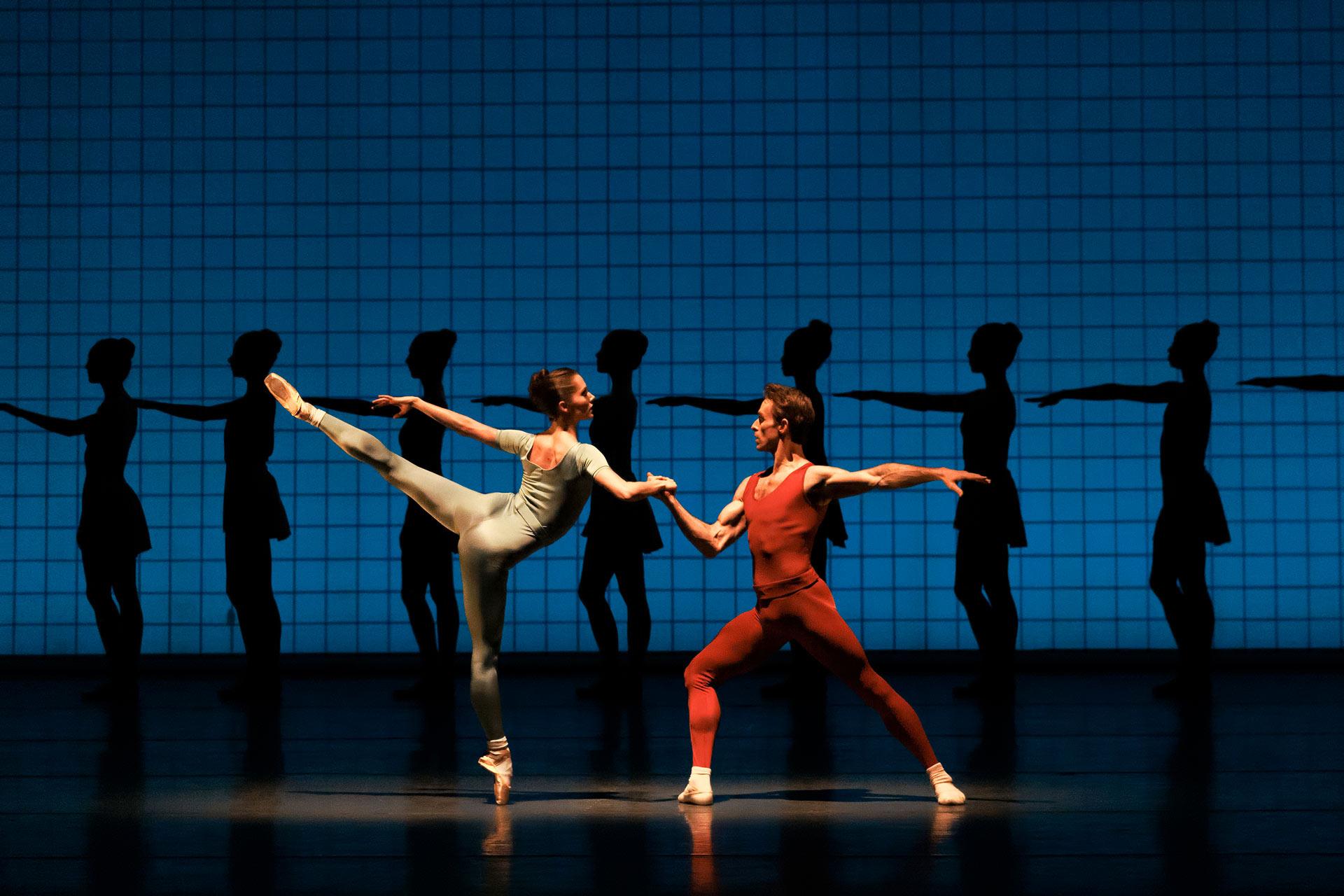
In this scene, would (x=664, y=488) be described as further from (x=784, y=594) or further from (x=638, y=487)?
(x=784, y=594)

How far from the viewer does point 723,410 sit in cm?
721

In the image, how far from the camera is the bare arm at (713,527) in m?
4.43

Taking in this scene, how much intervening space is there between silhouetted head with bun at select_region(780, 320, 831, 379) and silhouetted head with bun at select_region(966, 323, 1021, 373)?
71 cm

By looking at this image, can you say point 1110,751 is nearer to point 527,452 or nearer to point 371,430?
point 527,452

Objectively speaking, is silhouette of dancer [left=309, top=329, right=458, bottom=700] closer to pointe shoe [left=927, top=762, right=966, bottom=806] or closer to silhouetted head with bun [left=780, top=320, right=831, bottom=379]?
silhouetted head with bun [left=780, top=320, right=831, bottom=379]

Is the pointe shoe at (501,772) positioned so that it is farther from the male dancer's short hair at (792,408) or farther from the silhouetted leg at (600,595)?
the silhouetted leg at (600,595)

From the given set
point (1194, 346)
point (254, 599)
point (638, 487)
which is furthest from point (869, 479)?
point (254, 599)

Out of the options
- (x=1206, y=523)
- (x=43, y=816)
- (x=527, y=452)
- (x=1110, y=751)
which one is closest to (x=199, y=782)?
(x=43, y=816)

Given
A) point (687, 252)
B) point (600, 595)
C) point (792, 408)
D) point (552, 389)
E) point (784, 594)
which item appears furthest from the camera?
point (687, 252)

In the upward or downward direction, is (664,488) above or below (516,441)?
below

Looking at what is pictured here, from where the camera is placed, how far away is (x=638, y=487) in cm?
436

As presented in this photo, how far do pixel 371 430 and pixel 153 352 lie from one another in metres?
1.32

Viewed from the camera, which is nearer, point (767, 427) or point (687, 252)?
point (767, 427)

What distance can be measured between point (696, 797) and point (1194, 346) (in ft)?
12.6
